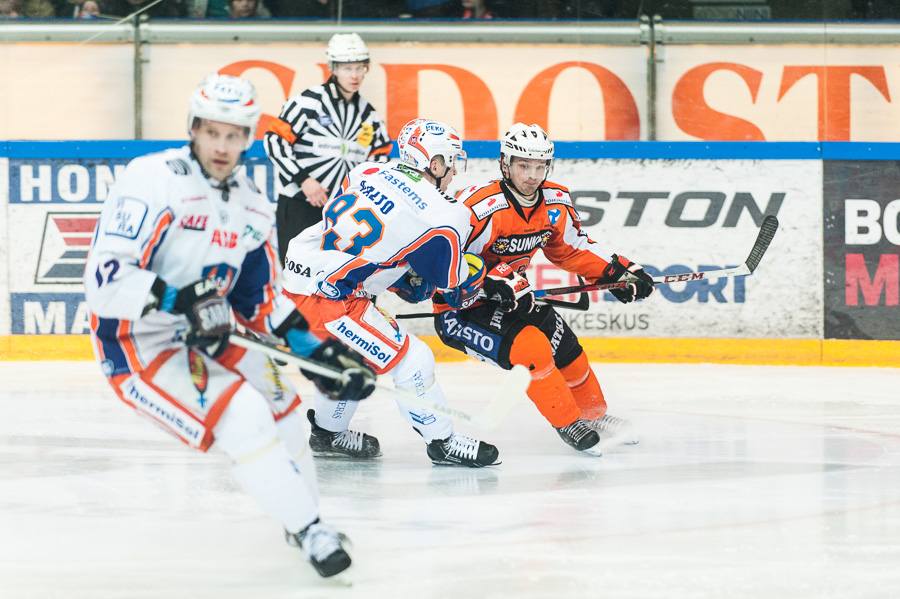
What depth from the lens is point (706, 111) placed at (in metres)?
6.01

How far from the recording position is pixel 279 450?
7.29 ft

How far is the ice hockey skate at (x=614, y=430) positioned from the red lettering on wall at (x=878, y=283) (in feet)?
7.21

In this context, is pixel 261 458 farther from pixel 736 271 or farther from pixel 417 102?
pixel 417 102

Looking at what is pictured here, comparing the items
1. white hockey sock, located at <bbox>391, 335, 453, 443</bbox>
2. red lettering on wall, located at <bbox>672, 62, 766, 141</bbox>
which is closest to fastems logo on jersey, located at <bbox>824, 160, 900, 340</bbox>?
red lettering on wall, located at <bbox>672, 62, 766, 141</bbox>

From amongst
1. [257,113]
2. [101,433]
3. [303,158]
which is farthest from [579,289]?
[257,113]

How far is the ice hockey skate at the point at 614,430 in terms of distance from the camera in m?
3.84

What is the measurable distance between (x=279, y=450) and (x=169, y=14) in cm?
453

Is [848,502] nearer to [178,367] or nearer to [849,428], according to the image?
[849,428]

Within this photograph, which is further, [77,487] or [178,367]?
[77,487]

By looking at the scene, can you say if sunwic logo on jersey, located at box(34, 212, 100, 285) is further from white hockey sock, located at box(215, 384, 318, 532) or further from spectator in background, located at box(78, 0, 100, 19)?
white hockey sock, located at box(215, 384, 318, 532)

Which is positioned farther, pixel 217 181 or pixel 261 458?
pixel 217 181

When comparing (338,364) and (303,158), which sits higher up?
(303,158)

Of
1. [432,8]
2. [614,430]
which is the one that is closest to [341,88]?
[432,8]

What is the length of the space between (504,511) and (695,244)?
3.12 m
